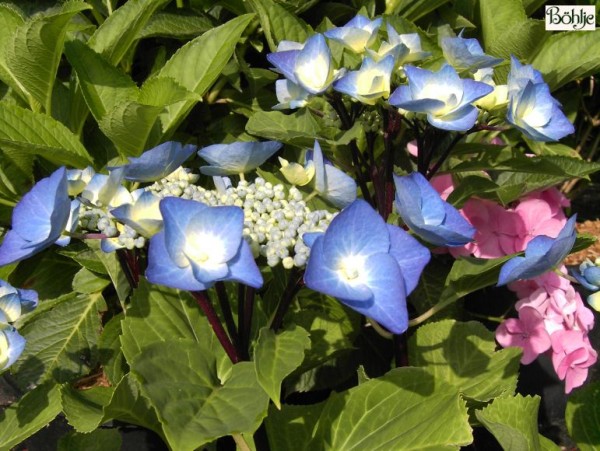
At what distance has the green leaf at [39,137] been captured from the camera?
126 cm

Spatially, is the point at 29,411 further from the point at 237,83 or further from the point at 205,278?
the point at 237,83

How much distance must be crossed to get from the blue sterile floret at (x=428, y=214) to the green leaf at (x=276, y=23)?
2.13 feet

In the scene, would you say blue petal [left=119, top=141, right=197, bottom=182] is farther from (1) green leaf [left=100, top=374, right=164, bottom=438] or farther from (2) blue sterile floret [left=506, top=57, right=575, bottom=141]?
(2) blue sterile floret [left=506, top=57, right=575, bottom=141]

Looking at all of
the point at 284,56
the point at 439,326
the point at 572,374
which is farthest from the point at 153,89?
the point at 572,374

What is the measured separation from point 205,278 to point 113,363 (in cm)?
75

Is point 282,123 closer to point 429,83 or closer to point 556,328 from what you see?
point 429,83

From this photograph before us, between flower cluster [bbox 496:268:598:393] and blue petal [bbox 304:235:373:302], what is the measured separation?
0.75 m

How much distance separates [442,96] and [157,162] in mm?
378

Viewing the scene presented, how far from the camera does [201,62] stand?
1.38 metres

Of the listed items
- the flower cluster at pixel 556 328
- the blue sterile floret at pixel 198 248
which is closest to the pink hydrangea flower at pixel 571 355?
the flower cluster at pixel 556 328

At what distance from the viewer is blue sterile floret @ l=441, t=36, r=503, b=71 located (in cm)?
108

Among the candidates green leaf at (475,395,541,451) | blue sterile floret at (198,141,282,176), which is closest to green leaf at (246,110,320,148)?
blue sterile floret at (198,141,282,176)

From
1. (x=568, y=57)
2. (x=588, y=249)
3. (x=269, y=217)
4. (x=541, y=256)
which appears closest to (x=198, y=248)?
(x=269, y=217)

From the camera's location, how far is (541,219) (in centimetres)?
148
